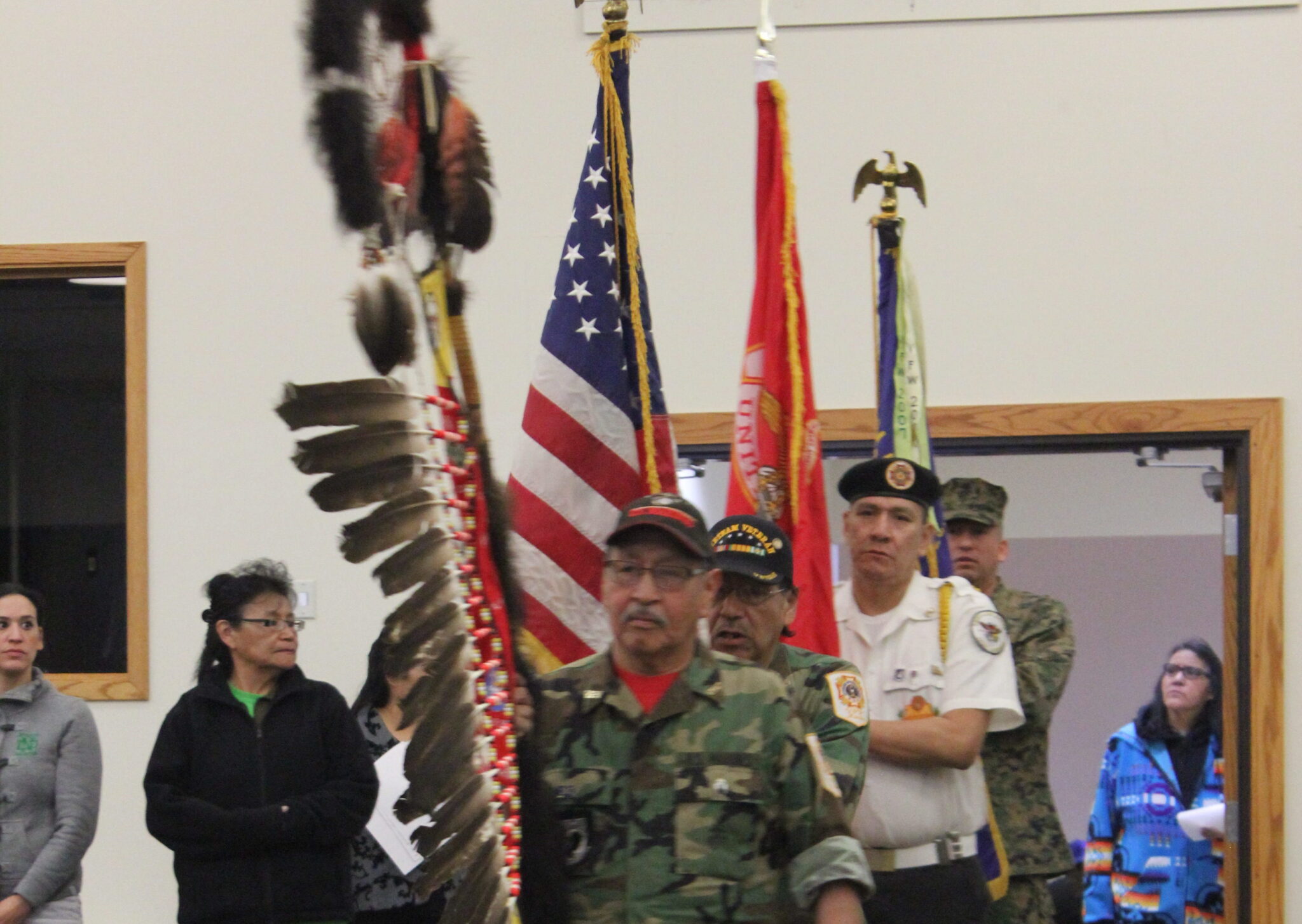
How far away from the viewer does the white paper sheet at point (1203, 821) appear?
4.70m

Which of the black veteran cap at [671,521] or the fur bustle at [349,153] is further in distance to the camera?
the black veteran cap at [671,521]

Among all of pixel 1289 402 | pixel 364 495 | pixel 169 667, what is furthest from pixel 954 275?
pixel 364 495

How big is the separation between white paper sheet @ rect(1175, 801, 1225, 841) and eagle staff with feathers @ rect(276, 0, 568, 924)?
3.39 metres

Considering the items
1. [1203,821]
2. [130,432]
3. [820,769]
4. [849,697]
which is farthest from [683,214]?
[820,769]

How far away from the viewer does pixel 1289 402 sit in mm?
4594

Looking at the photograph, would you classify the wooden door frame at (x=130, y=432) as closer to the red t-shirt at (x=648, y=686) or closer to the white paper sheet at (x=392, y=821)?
the white paper sheet at (x=392, y=821)

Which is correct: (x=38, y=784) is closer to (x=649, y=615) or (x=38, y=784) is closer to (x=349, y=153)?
(x=649, y=615)

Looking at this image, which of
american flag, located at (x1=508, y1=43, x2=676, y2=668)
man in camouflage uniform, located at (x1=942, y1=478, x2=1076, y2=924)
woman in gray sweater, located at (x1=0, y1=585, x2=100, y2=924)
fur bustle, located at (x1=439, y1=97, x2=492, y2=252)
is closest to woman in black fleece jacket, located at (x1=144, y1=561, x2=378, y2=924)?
woman in gray sweater, located at (x1=0, y1=585, x2=100, y2=924)

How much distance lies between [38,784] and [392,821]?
94 cm

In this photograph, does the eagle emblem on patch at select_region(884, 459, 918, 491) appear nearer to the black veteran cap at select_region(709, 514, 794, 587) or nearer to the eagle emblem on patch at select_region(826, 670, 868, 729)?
the black veteran cap at select_region(709, 514, 794, 587)

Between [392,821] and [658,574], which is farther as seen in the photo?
[392,821]

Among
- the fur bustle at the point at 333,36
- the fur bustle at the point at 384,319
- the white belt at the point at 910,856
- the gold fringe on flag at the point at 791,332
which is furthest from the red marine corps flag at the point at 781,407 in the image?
the fur bustle at the point at 333,36

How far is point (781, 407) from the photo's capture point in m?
3.19

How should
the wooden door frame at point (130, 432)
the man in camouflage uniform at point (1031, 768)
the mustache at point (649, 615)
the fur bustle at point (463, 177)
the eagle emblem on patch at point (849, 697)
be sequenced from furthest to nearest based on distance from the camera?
the wooden door frame at point (130, 432)
the man in camouflage uniform at point (1031, 768)
the eagle emblem on patch at point (849, 697)
the mustache at point (649, 615)
the fur bustle at point (463, 177)
